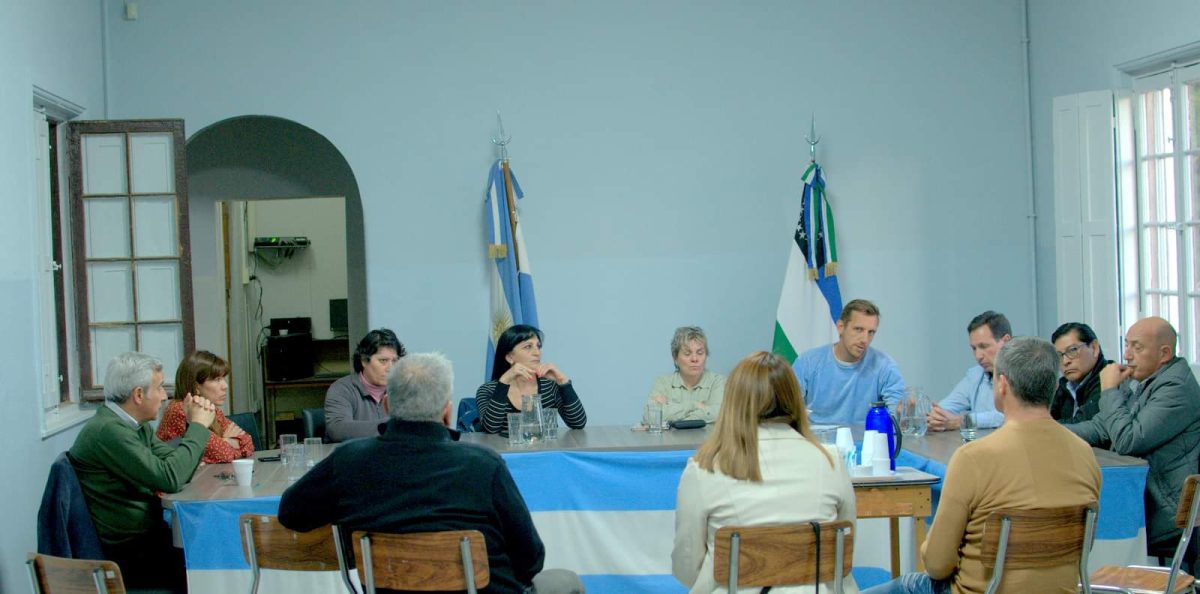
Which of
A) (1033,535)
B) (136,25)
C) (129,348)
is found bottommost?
(1033,535)

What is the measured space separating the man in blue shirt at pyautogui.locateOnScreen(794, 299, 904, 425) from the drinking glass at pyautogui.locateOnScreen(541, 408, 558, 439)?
1366 millimetres

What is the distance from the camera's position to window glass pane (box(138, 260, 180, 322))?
617 centimetres

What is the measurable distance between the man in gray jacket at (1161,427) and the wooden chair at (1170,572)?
0.31 metres

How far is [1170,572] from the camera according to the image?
3.55 metres

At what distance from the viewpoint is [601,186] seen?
705cm

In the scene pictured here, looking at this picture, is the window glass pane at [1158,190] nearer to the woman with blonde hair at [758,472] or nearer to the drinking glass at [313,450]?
the woman with blonde hair at [758,472]

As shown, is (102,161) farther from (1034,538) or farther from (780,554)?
(1034,538)

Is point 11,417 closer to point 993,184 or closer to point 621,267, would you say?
point 621,267

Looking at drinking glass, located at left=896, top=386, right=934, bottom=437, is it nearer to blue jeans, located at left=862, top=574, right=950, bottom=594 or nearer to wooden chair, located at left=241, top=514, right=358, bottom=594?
blue jeans, located at left=862, top=574, right=950, bottom=594

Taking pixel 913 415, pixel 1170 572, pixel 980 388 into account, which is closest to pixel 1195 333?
pixel 980 388

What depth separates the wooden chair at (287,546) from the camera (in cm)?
336

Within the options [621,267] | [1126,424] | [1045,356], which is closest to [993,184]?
[621,267]

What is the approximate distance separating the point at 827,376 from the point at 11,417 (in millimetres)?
3647

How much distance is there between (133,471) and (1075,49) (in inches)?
216
